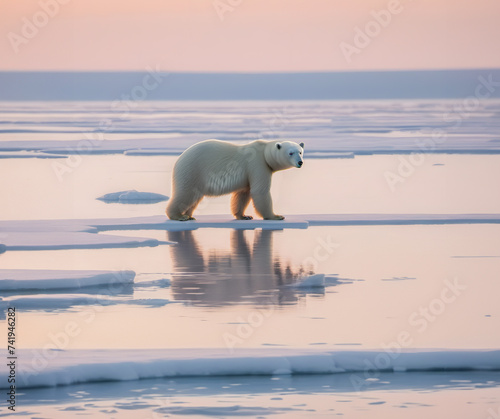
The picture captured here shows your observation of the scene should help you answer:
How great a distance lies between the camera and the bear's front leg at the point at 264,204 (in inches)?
463

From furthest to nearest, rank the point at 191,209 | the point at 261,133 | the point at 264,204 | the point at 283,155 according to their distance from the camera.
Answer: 1. the point at 261,133
2. the point at 191,209
3. the point at 264,204
4. the point at 283,155

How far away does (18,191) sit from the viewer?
15.6m

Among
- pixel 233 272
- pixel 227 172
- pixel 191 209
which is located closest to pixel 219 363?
pixel 233 272

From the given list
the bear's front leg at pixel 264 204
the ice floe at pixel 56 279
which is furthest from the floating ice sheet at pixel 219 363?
the bear's front leg at pixel 264 204

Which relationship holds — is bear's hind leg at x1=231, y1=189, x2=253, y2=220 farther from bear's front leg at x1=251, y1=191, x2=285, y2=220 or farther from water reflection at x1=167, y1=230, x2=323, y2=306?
water reflection at x1=167, y1=230, x2=323, y2=306

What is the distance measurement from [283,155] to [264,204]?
1.82ft

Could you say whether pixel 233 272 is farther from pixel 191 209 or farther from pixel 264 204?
pixel 191 209

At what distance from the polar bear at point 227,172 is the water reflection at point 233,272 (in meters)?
0.82

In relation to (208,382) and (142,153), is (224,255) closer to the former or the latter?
(208,382)

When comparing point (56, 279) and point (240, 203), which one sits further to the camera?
point (240, 203)

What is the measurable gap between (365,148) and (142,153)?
Result: 4727 mm

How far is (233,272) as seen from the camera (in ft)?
29.3

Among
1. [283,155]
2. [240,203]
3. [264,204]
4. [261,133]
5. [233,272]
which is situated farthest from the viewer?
[261,133]

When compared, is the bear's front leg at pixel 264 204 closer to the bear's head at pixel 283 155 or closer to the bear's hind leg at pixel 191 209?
the bear's head at pixel 283 155
